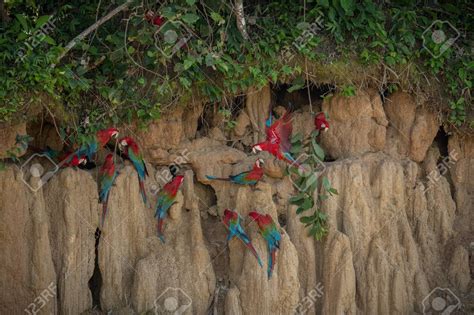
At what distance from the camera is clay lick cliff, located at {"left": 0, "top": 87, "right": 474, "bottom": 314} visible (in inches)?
246

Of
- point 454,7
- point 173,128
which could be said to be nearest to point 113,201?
point 173,128

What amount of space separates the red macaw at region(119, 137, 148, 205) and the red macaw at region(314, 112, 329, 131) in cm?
185

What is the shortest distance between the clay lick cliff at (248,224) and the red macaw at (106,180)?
2.6 inches

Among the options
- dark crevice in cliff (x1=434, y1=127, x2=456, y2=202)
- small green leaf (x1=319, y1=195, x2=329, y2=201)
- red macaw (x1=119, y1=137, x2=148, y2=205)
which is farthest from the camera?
dark crevice in cliff (x1=434, y1=127, x2=456, y2=202)

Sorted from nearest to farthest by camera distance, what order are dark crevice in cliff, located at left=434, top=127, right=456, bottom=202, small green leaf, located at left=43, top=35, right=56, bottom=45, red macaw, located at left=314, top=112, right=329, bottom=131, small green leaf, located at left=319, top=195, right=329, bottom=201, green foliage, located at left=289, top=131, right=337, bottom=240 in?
small green leaf, located at left=43, top=35, right=56, bottom=45
green foliage, located at left=289, top=131, right=337, bottom=240
small green leaf, located at left=319, top=195, right=329, bottom=201
red macaw, located at left=314, top=112, right=329, bottom=131
dark crevice in cliff, located at left=434, top=127, right=456, bottom=202

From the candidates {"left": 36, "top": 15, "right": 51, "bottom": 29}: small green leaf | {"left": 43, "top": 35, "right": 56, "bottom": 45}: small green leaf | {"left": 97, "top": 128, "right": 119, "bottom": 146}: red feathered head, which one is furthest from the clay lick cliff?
{"left": 36, "top": 15, "right": 51, "bottom": 29}: small green leaf

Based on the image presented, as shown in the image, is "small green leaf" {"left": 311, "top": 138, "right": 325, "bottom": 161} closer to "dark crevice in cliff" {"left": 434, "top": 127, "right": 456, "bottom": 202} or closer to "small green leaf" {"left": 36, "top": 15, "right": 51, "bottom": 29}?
"dark crevice in cliff" {"left": 434, "top": 127, "right": 456, "bottom": 202}

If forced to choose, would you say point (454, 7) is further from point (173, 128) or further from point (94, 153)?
point (94, 153)

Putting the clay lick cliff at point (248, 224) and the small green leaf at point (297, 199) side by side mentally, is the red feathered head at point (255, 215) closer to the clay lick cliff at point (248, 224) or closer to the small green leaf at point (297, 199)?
the clay lick cliff at point (248, 224)

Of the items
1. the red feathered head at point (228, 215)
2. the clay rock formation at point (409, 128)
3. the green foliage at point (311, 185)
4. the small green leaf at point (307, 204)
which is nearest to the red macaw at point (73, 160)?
the red feathered head at point (228, 215)

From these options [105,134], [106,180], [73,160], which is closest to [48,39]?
[105,134]

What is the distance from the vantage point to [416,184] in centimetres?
750

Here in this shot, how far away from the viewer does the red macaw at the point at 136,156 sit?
6.59 meters

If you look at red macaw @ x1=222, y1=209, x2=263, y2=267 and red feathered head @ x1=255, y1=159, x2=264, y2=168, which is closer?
red macaw @ x1=222, y1=209, x2=263, y2=267
